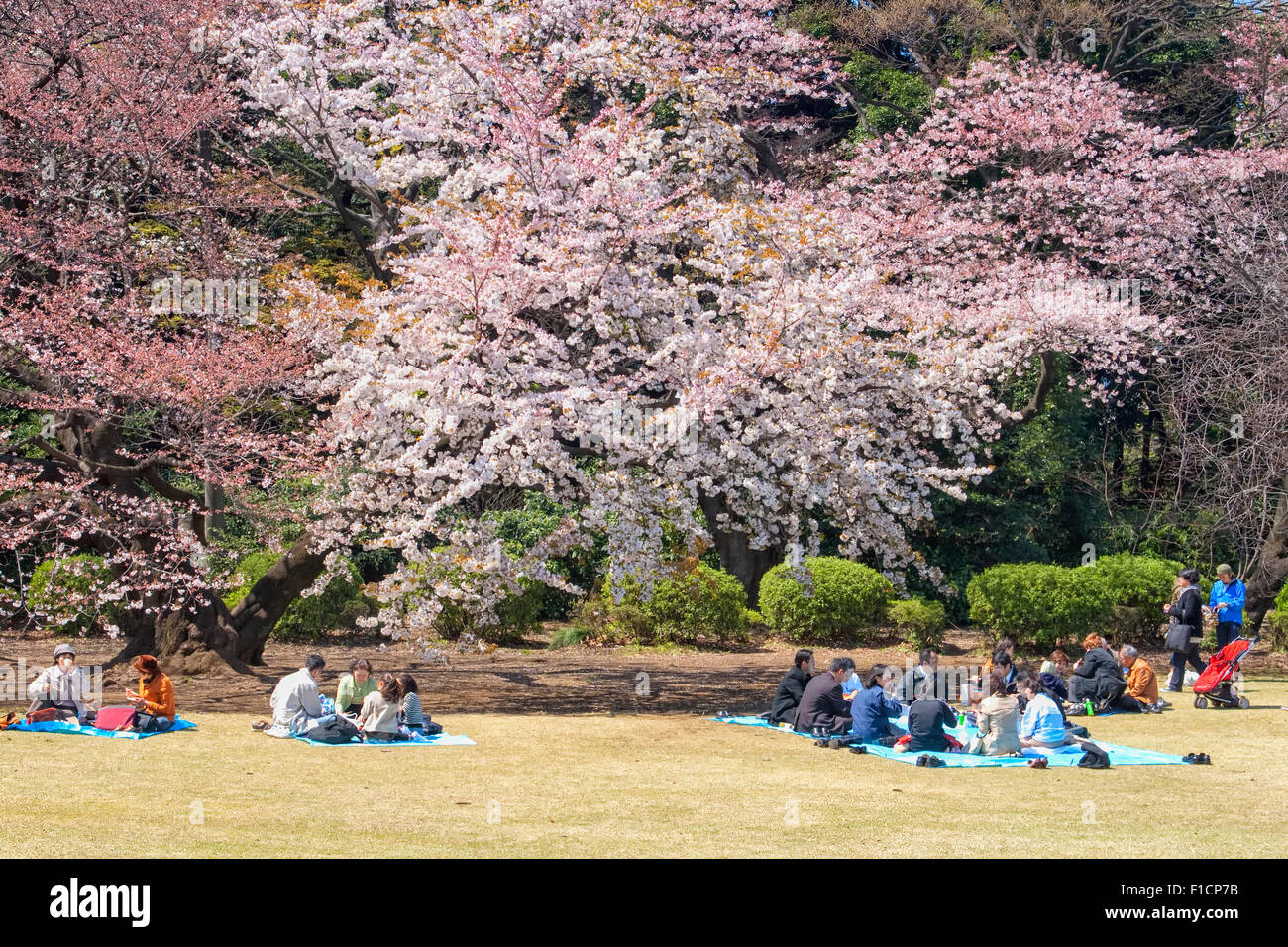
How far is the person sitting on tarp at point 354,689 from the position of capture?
1299 centimetres

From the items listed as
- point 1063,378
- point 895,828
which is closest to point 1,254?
point 895,828

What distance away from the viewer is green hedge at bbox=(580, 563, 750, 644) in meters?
20.8

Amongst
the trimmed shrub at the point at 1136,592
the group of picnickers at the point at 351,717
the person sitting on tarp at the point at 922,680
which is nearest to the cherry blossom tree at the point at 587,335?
the person sitting on tarp at the point at 922,680

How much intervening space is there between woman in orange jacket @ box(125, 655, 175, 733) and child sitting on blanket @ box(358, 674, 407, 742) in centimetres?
196

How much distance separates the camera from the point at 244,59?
52.2 ft

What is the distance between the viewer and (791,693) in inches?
533

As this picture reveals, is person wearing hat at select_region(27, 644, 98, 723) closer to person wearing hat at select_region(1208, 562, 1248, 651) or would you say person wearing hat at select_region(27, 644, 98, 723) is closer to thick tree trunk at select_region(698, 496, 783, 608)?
thick tree trunk at select_region(698, 496, 783, 608)

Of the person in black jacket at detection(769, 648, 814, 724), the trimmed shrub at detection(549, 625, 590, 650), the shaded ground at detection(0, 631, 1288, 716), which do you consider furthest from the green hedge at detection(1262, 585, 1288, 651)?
the trimmed shrub at detection(549, 625, 590, 650)

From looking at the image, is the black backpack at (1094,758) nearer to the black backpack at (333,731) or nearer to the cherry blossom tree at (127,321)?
the black backpack at (333,731)

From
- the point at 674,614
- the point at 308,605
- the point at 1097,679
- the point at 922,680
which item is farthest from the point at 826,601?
the point at 308,605

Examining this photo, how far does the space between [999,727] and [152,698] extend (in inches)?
325

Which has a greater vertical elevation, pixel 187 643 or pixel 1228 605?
pixel 1228 605

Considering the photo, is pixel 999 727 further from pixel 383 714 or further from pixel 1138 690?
pixel 383 714

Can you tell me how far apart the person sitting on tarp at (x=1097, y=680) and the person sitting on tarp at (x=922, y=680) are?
1.54 m
